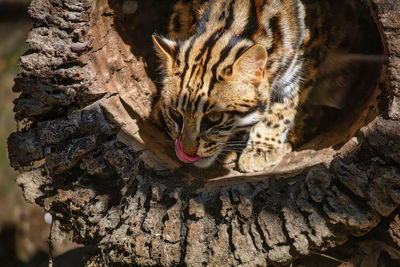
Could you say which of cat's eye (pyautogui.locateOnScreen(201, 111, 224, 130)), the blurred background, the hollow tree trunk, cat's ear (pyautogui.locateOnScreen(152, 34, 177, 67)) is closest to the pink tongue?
the hollow tree trunk

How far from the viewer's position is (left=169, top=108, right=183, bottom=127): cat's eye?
310 centimetres

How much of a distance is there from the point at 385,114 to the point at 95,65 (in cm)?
192

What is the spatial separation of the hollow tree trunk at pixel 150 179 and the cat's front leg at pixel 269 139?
441 mm

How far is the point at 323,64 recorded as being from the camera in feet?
12.6

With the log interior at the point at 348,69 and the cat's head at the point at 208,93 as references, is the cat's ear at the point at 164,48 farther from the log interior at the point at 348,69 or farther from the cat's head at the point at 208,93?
the log interior at the point at 348,69

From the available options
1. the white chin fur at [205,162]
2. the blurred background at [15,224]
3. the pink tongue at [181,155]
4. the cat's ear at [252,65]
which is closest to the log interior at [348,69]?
the white chin fur at [205,162]

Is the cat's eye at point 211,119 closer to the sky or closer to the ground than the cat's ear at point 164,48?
closer to the ground

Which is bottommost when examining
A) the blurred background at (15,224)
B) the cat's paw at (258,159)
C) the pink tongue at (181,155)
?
the blurred background at (15,224)

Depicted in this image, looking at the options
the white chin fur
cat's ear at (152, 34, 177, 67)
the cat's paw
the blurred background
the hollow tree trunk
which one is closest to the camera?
the hollow tree trunk

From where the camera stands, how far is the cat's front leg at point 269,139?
3.59m

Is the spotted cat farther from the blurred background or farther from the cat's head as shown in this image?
the blurred background

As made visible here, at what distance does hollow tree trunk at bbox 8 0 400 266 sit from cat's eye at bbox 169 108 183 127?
0.92 ft

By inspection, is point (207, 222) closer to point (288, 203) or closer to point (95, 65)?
point (288, 203)

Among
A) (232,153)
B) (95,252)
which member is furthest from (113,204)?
(232,153)
